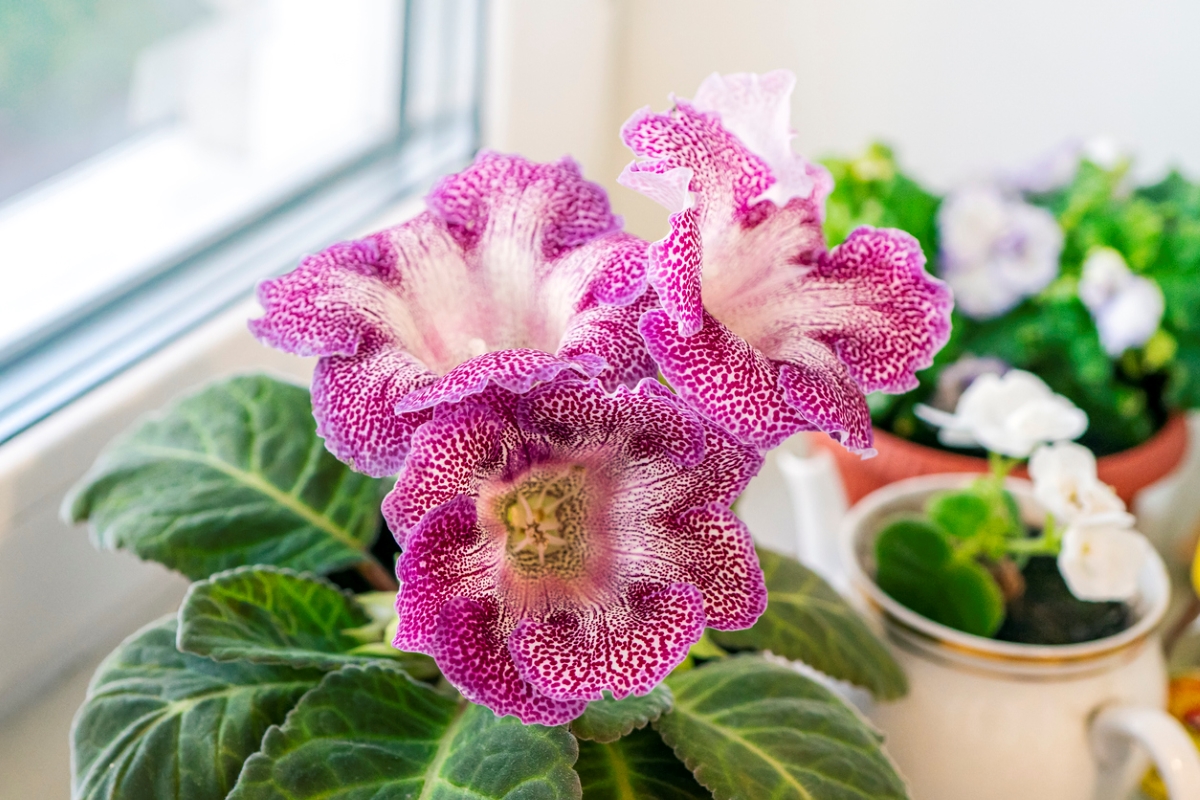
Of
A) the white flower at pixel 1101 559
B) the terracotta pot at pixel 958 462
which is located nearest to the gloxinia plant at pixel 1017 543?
the white flower at pixel 1101 559

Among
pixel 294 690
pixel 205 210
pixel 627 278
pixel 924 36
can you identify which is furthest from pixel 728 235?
pixel 924 36

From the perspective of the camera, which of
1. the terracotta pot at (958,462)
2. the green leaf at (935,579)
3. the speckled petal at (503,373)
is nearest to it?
the speckled petal at (503,373)

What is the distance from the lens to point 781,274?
0.39 meters

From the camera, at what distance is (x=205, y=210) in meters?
0.80

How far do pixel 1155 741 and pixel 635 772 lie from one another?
0.89ft

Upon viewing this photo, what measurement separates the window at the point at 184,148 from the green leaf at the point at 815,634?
0.40 m

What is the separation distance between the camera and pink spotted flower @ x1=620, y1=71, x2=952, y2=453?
0.33 metres

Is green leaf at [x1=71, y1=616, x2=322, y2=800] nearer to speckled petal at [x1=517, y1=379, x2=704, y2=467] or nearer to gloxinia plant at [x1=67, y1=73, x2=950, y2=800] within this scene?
gloxinia plant at [x1=67, y1=73, x2=950, y2=800]

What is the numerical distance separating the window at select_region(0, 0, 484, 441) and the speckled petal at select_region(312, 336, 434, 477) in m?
0.29

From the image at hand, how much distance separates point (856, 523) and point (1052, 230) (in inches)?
14.8

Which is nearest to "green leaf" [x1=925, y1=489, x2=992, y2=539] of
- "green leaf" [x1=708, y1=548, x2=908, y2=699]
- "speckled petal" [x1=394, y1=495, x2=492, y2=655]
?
"green leaf" [x1=708, y1=548, x2=908, y2=699]

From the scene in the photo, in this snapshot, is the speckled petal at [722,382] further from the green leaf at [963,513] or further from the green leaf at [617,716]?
the green leaf at [963,513]

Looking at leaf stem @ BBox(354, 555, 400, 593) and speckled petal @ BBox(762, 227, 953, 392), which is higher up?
speckled petal @ BBox(762, 227, 953, 392)

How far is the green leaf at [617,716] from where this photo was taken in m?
0.36
